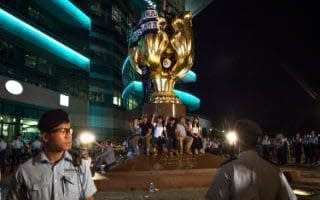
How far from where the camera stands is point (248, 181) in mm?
3324

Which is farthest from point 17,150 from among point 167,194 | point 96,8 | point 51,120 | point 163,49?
point 96,8

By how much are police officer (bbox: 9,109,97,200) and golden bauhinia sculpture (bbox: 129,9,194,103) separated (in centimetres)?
1546

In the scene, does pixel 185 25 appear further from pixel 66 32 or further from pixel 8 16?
pixel 66 32

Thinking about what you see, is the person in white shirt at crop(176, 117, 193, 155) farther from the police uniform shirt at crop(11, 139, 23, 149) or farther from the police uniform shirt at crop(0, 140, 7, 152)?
the police uniform shirt at crop(11, 139, 23, 149)

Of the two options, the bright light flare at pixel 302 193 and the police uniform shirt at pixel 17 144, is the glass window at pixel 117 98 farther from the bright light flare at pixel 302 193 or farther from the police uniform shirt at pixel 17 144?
the bright light flare at pixel 302 193

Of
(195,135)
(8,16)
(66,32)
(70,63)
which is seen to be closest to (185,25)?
(195,135)

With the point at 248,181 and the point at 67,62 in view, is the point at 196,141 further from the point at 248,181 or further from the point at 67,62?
the point at 67,62

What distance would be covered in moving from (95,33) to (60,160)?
5185 cm

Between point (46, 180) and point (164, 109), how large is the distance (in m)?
15.4

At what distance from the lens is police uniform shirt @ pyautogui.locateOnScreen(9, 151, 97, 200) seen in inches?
119

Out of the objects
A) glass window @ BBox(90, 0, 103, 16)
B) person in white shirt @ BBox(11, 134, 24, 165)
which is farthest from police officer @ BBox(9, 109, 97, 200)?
glass window @ BBox(90, 0, 103, 16)

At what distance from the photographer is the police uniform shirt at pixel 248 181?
332 centimetres

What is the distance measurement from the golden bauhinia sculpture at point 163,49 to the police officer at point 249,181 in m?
15.4

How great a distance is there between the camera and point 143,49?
62.0 feet
